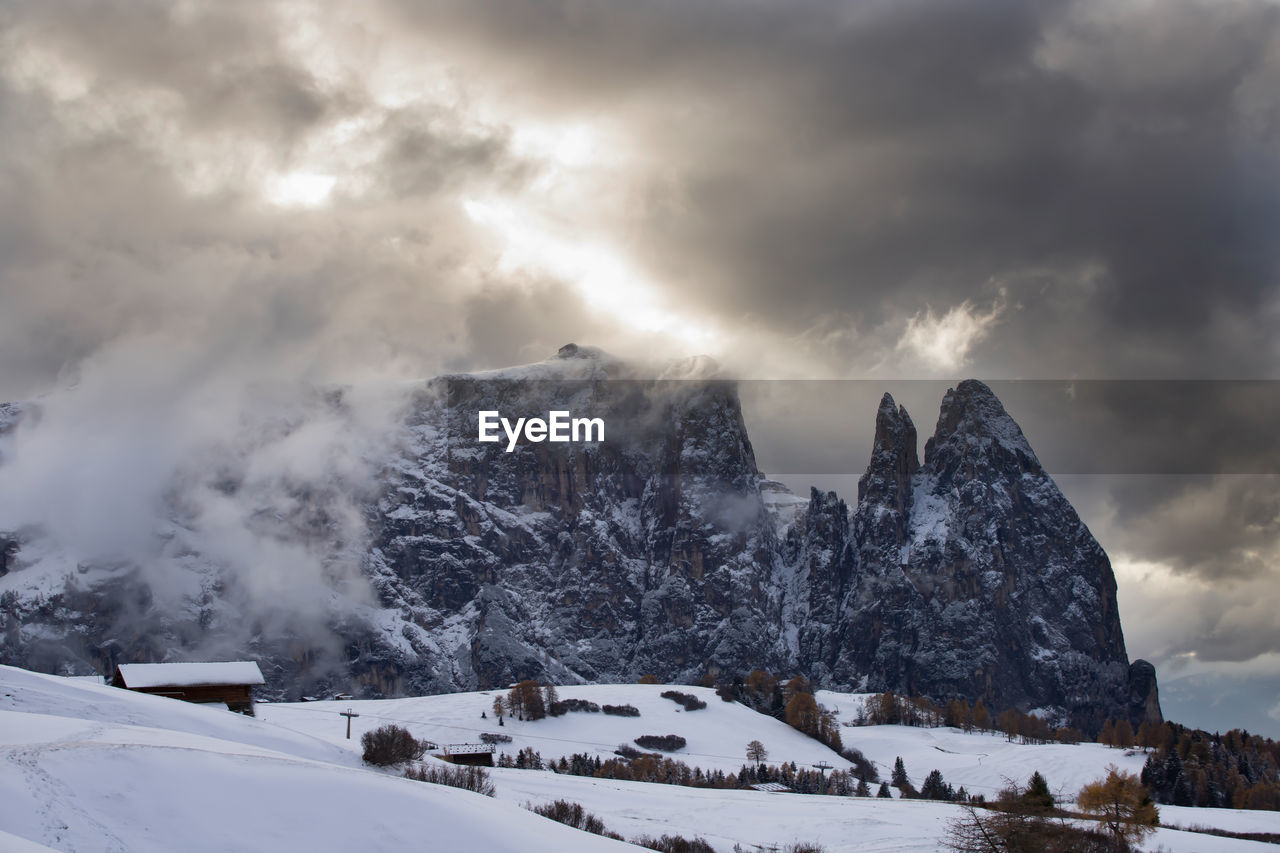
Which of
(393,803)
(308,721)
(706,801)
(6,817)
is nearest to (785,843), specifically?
(706,801)

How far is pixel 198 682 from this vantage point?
10219cm

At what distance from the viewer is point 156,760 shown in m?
44.4

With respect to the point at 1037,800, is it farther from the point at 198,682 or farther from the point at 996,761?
the point at 996,761

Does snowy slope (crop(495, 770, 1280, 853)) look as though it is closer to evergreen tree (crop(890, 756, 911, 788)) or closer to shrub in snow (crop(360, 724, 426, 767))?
shrub in snow (crop(360, 724, 426, 767))

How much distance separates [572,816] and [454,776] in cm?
1052

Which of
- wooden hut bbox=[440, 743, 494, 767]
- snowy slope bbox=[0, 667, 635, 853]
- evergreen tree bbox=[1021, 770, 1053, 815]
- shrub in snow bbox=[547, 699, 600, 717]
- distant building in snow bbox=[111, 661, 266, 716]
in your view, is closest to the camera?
snowy slope bbox=[0, 667, 635, 853]

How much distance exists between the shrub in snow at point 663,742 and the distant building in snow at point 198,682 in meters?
81.8

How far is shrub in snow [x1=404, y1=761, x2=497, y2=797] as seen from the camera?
3140 inches

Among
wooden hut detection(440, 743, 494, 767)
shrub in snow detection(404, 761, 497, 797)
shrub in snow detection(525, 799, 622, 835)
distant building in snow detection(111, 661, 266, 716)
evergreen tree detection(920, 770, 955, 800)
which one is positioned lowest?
evergreen tree detection(920, 770, 955, 800)

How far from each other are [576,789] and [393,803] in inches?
2165

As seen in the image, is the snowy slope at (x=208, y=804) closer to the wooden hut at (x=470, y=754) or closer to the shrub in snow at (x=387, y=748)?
the shrub in snow at (x=387, y=748)

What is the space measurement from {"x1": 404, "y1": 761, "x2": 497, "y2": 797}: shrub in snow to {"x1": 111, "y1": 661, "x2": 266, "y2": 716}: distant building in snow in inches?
873

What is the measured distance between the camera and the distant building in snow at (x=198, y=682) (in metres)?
101

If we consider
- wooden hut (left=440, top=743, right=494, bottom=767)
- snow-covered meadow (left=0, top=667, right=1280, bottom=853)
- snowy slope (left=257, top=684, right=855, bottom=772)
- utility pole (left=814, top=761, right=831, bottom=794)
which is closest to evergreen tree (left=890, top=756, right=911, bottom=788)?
utility pole (left=814, top=761, right=831, bottom=794)
